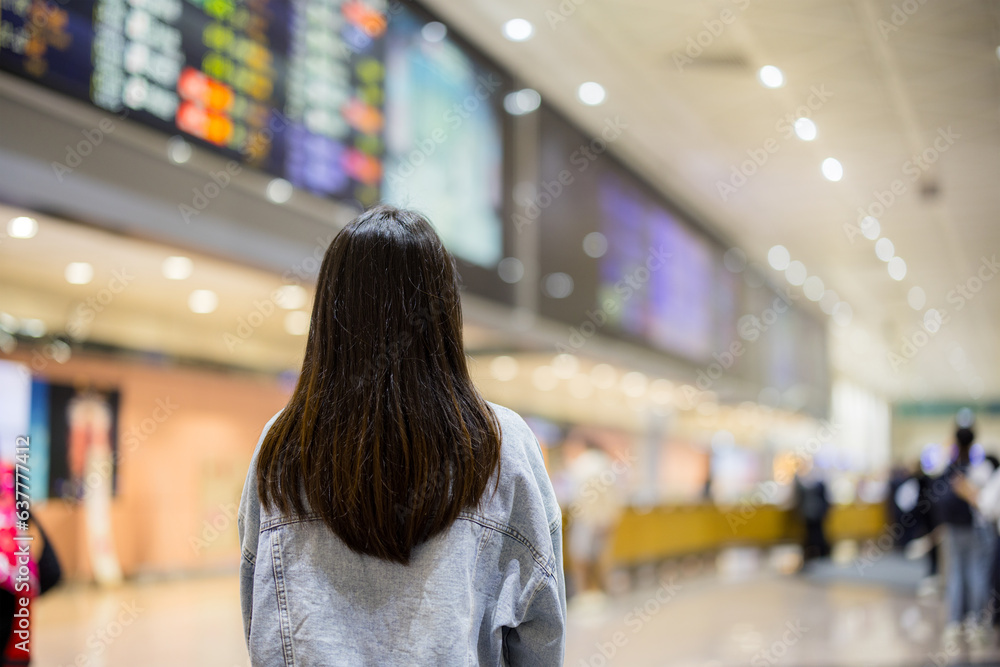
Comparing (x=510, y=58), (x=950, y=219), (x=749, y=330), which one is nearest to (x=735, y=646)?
(x=950, y=219)

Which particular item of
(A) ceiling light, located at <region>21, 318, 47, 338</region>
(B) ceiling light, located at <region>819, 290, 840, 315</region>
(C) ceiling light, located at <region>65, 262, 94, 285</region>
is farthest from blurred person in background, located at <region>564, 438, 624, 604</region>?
(B) ceiling light, located at <region>819, 290, 840, 315</region>

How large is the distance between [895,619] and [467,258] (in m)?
4.36

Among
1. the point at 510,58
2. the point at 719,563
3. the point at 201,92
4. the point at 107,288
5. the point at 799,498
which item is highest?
the point at 510,58

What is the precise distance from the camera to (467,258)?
7246mm

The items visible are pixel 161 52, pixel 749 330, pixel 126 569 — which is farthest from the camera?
pixel 749 330

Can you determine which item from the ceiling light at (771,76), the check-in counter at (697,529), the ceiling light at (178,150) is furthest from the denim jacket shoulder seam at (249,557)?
the check-in counter at (697,529)

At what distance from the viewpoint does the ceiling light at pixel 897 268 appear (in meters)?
9.35

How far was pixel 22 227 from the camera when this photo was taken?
15.0ft

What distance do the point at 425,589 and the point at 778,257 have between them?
37.2ft

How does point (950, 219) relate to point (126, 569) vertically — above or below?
above

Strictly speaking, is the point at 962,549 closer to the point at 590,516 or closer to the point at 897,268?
Answer: the point at 590,516

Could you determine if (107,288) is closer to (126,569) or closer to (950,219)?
(126,569)

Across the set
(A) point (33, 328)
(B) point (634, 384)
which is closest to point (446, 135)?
(A) point (33, 328)

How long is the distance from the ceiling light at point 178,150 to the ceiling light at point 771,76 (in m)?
2.99
